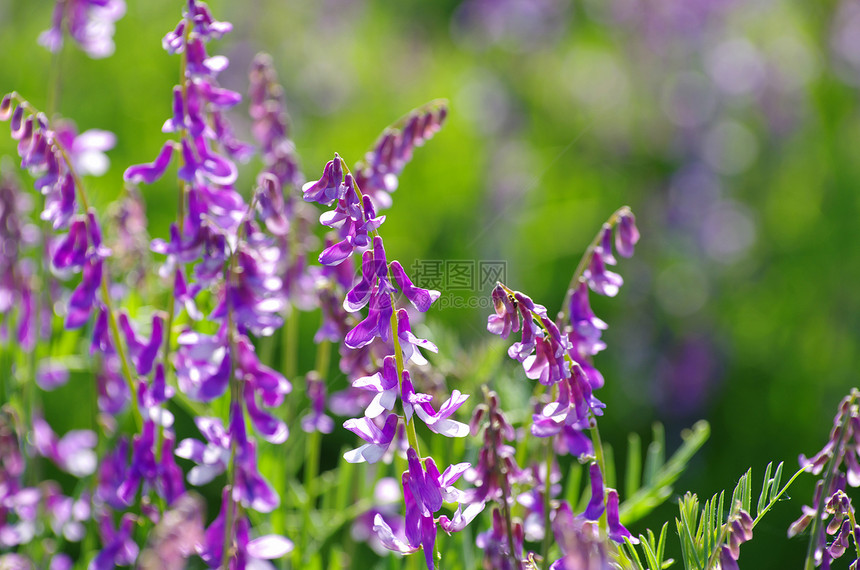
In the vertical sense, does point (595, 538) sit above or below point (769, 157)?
below

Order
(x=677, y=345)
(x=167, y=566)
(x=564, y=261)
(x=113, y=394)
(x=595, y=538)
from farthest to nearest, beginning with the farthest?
1. (x=564, y=261)
2. (x=677, y=345)
3. (x=113, y=394)
4. (x=595, y=538)
5. (x=167, y=566)

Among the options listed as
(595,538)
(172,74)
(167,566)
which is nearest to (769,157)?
(172,74)

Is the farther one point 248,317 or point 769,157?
point 769,157

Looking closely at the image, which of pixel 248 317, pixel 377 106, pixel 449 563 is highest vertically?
pixel 377 106

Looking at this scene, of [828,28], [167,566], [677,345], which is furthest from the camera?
[828,28]

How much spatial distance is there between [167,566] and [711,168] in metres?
2.81

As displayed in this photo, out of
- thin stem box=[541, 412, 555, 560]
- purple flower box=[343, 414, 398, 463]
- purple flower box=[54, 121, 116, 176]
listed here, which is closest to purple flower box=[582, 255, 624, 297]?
thin stem box=[541, 412, 555, 560]

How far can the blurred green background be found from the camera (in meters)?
2.32

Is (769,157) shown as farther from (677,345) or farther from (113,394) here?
(113,394)

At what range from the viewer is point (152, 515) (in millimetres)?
909

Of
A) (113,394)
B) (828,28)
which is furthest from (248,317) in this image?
(828,28)

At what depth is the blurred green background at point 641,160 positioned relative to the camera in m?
2.32

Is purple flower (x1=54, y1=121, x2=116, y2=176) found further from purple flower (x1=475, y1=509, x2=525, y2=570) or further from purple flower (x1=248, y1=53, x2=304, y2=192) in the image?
purple flower (x1=475, y1=509, x2=525, y2=570)

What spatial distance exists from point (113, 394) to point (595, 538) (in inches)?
25.2
